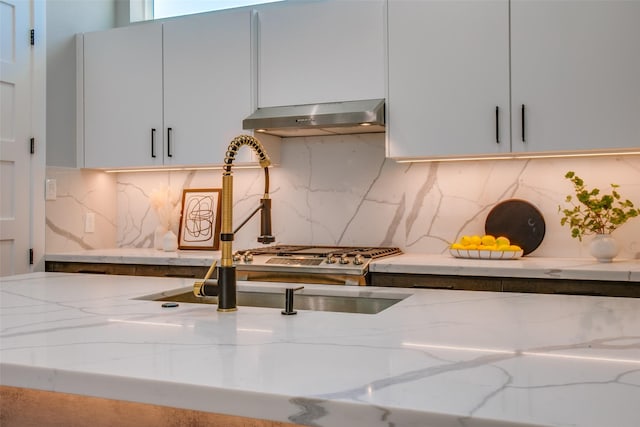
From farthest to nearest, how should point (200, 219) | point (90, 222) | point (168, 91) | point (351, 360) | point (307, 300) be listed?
point (90, 222), point (200, 219), point (168, 91), point (307, 300), point (351, 360)

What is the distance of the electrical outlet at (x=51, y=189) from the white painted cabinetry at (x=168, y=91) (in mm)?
243

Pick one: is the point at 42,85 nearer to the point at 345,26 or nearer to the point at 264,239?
the point at 345,26

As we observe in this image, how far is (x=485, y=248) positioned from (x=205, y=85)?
5.96ft

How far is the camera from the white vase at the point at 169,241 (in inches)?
147

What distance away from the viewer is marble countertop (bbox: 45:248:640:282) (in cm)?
259

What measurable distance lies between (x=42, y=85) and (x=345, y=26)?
1855 mm

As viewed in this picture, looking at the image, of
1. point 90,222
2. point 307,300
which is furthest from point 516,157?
point 90,222

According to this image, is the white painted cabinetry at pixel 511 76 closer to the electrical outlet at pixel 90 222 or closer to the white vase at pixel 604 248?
the white vase at pixel 604 248

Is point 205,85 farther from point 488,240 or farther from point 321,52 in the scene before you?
point 488,240

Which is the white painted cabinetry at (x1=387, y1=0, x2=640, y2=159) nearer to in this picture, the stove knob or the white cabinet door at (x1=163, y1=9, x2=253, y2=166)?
the stove knob

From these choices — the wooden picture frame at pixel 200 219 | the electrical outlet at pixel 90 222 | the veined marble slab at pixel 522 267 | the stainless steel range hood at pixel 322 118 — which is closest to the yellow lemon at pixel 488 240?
the veined marble slab at pixel 522 267

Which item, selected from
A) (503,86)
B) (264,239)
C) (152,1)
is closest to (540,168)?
(503,86)

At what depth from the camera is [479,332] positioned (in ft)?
4.20

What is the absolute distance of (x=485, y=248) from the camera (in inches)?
119
